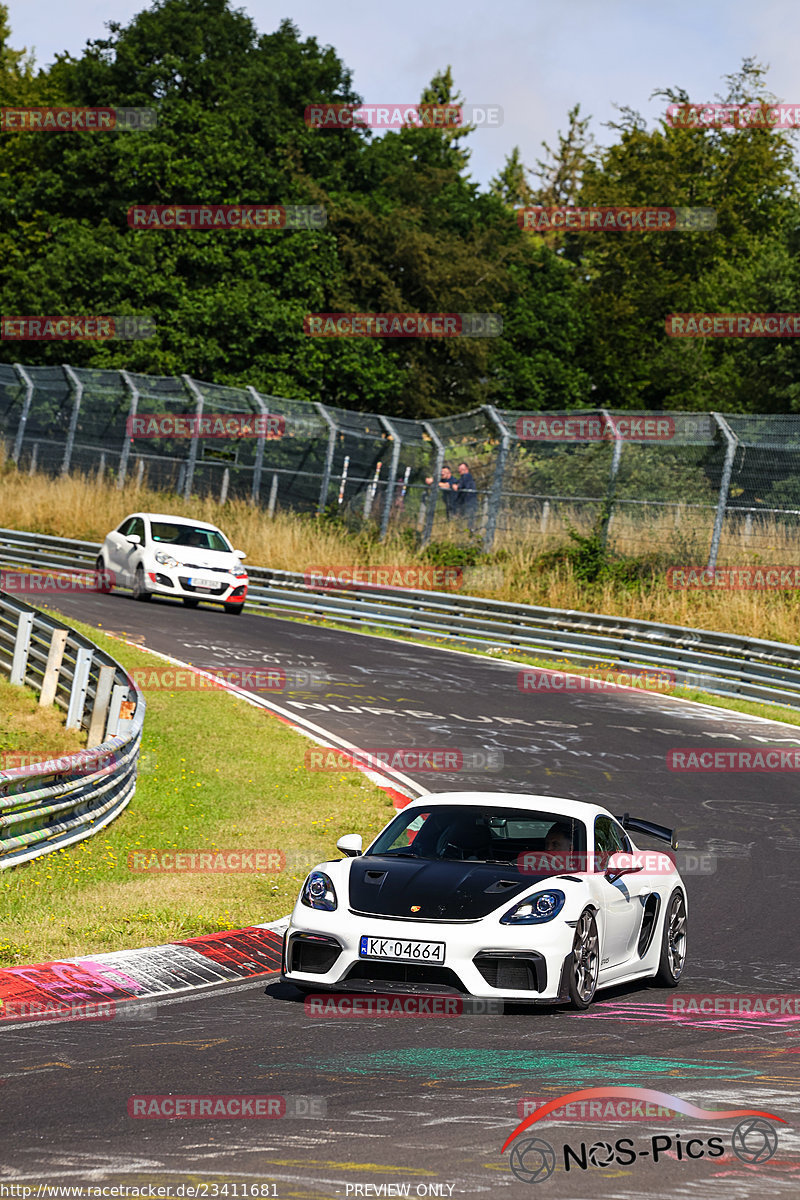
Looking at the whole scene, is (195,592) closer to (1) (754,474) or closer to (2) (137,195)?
(1) (754,474)

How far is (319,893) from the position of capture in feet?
27.6

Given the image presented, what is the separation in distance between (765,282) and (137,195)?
66.3ft

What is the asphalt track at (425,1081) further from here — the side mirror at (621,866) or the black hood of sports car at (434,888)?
the side mirror at (621,866)

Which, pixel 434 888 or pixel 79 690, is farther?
pixel 79 690

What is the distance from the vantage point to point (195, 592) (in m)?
28.1

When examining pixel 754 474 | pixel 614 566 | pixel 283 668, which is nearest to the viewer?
pixel 283 668

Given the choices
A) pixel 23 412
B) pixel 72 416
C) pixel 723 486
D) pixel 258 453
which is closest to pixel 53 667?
pixel 723 486

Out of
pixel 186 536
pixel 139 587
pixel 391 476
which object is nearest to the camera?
pixel 186 536

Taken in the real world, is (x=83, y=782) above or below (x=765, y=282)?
below

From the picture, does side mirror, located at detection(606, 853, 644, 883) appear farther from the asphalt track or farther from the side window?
the asphalt track

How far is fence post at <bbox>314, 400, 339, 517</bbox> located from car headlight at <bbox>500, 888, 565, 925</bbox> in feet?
87.2

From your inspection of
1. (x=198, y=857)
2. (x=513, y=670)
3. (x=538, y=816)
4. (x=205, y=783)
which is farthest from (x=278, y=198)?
(x=538, y=816)

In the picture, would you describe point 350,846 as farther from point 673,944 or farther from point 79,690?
point 79,690

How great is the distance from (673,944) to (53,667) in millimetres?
10562
